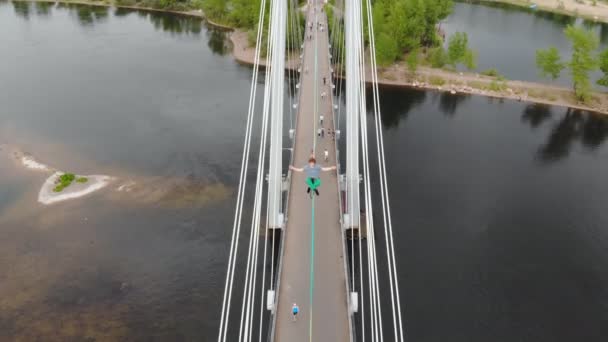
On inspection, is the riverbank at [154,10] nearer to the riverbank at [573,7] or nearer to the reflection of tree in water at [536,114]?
the reflection of tree in water at [536,114]

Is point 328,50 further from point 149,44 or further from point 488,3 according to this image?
point 488,3

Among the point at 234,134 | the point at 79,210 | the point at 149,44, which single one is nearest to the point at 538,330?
the point at 234,134

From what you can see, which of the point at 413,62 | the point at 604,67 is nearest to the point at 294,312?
the point at 413,62

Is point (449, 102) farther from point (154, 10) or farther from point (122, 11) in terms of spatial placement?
point (122, 11)

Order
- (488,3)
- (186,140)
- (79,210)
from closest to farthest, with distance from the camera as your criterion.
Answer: (79,210) → (186,140) → (488,3)

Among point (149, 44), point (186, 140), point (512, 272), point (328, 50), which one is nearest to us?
point (512, 272)

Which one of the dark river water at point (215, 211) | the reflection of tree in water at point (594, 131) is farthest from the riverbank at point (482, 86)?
the reflection of tree in water at point (594, 131)
